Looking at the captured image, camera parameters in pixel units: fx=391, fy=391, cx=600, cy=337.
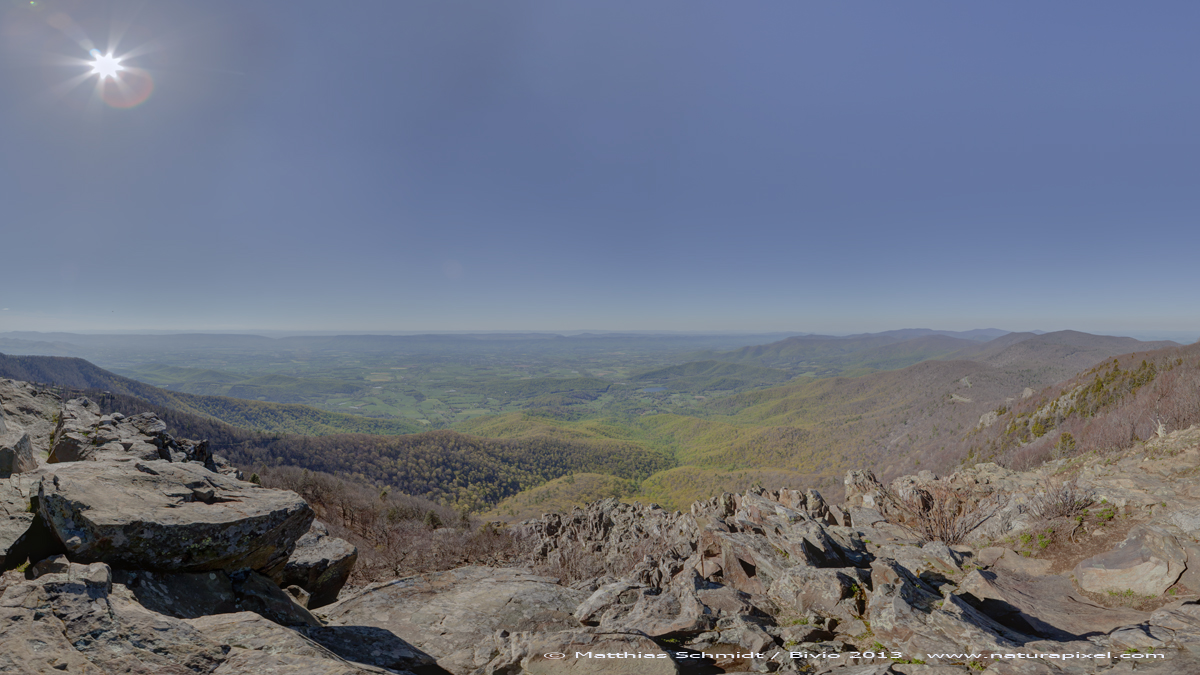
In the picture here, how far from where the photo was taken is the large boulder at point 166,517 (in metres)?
7.26

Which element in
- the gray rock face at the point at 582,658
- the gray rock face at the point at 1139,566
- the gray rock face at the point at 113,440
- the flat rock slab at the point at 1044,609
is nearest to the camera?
the gray rock face at the point at 582,658

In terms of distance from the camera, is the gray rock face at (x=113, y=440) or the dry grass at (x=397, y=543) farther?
the dry grass at (x=397, y=543)

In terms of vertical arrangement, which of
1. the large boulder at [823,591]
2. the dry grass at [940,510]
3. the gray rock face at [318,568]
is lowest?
the dry grass at [940,510]

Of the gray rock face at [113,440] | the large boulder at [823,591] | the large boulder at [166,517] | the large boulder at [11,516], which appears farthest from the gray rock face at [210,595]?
the large boulder at [823,591]

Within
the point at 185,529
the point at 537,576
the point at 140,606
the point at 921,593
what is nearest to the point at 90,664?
the point at 140,606

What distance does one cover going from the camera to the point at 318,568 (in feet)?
40.8

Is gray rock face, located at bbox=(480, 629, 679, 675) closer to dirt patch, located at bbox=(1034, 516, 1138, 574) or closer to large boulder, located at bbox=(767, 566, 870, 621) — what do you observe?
large boulder, located at bbox=(767, 566, 870, 621)

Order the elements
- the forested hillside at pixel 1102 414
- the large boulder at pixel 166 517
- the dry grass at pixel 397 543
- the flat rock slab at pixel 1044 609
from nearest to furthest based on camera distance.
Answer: the large boulder at pixel 166 517 < the flat rock slab at pixel 1044 609 < the dry grass at pixel 397 543 < the forested hillside at pixel 1102 414

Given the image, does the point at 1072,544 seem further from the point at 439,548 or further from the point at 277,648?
the point at 439,548

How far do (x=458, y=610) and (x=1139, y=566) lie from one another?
1903 centimetres

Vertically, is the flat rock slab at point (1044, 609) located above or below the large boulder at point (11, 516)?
below

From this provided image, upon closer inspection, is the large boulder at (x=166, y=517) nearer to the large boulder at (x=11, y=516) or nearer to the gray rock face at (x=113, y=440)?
the large boulder at (x=11, y=516)

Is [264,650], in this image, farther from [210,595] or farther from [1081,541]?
[1081,541]

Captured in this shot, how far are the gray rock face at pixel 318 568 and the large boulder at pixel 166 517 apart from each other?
6.56ft
